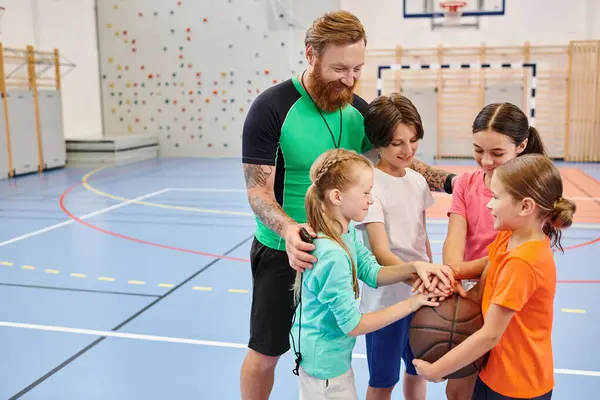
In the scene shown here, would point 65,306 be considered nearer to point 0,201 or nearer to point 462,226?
point 462,226

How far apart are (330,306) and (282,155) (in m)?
0.82

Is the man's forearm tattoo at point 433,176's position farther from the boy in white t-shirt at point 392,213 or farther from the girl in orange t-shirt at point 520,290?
the girl in orange t-shirt at point 520,290

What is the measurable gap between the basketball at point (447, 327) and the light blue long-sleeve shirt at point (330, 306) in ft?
0.72

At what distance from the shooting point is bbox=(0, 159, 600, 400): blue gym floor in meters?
3.37

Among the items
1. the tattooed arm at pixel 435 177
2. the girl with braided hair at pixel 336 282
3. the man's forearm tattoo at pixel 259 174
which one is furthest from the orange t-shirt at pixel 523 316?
the man's forearm tattoo at pixel 259 174

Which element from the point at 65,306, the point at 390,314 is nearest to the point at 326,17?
the point at 390,314

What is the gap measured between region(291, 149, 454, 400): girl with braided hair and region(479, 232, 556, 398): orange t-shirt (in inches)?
8.1

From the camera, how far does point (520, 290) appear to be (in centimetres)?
168

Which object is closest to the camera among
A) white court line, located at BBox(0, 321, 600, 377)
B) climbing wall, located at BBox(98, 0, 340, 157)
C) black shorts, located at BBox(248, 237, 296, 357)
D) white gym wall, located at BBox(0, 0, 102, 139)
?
black shorts, located at BBox(248, 237, 296, 357)

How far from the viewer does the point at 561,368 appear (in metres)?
3.45

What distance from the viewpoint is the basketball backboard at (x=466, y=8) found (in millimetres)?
12555

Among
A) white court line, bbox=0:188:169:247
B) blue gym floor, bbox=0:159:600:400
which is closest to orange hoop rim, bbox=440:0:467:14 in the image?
blue gym floor, bbox=0:159:600:400

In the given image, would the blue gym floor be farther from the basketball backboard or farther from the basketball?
the basketball backboard

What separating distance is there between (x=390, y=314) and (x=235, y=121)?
13.1 meters
